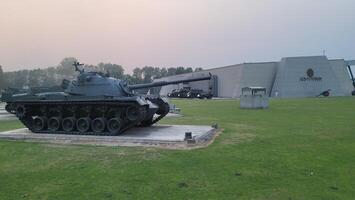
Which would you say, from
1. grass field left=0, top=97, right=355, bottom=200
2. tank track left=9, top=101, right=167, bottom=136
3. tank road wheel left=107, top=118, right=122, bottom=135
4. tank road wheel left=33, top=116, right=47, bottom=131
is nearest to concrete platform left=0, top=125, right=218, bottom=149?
tank road wheel left=107, top=118, right=122, bottom=135

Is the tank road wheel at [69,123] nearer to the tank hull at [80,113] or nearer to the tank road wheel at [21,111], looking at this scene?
the tank hull at [80,113]

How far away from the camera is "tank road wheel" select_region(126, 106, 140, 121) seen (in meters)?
11.9

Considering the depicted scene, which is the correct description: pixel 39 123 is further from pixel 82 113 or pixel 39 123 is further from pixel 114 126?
pixel 114 126

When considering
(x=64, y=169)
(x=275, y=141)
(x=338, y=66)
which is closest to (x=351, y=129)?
(x=275, y=141)

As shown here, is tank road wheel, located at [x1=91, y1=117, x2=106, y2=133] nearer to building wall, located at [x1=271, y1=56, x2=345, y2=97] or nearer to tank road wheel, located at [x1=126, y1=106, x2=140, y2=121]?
tank road wheel, located at [x1=126, y1=106, x2=140, y2=121]

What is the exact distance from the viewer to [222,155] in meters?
8.98

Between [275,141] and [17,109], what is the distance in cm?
833

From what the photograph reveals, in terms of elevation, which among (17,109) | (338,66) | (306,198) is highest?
(338,66)

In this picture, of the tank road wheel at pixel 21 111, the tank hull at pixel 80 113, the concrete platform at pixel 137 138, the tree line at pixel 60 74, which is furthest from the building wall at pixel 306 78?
the tank road wheel at pixel 21 111

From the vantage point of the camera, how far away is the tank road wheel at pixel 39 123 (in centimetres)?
1299

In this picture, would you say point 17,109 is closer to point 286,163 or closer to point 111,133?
point 111,133

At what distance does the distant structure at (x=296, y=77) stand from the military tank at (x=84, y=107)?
45467mm

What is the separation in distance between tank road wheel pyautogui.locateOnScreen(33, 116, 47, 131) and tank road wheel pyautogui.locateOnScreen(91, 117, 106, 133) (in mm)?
1842

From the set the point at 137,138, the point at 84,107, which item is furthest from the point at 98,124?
the point at 137,138
